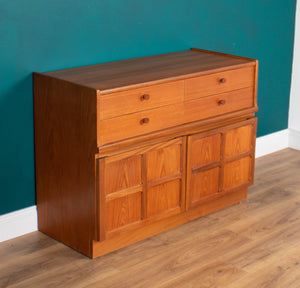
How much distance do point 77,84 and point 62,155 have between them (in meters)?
0.38

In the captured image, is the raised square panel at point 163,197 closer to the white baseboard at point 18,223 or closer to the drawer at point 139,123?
the drawer at point 139,123

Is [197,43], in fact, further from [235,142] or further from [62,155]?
[62,155]

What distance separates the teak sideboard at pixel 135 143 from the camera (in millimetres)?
2553

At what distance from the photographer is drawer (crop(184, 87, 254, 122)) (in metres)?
2.87

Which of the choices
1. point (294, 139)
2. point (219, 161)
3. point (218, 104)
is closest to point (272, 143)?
point (294, 139)

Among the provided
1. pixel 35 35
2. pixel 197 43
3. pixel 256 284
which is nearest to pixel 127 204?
pixel 256 284

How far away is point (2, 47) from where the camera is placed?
2604 mm

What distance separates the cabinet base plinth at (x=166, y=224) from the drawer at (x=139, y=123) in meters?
0.52

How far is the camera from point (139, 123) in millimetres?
2641

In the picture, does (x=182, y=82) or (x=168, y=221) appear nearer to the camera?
(x=182, y=82)

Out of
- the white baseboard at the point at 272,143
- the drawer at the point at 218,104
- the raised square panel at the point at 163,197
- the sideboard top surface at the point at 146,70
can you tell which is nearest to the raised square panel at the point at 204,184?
the raised square panel at the point at 163,197

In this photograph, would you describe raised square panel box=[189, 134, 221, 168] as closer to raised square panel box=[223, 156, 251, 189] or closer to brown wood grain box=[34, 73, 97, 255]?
raised square panel box=[223, 156, 251, 189]

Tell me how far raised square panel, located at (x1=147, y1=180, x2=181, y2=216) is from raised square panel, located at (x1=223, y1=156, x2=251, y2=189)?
0.38m

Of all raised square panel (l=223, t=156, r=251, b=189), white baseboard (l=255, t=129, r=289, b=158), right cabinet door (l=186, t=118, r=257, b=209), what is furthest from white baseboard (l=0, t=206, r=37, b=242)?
white baseboard (l=255, t=129, r=289, b=158)
